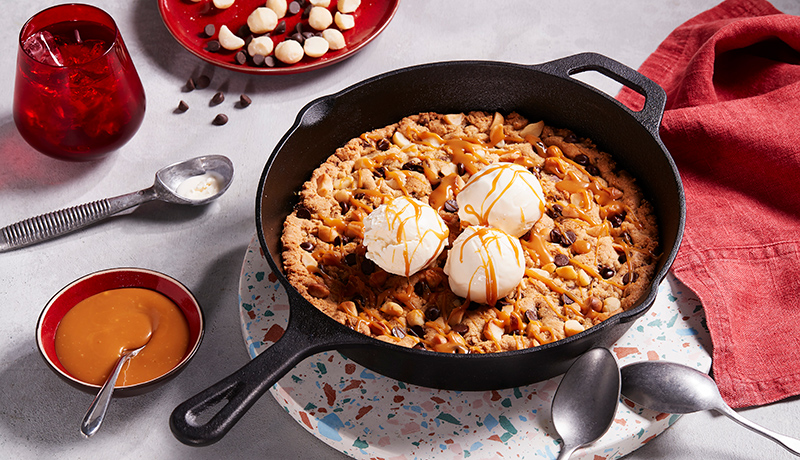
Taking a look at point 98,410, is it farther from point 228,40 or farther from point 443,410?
point 228,40

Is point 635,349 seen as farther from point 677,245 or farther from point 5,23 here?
point 5,23

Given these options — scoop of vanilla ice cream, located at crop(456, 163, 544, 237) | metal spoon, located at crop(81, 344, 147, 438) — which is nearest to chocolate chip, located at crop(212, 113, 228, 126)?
scoop of vanilla ice cream, located at crop(456, 163, 544, 237)

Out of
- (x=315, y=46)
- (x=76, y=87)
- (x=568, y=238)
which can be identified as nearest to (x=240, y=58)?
(x=315, y=46)

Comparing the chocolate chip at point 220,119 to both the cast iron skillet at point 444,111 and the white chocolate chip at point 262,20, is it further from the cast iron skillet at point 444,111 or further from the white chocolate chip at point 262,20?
the cast iron skillet at point 444,111

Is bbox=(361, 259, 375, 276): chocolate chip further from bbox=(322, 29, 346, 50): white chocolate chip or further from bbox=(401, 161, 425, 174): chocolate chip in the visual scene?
bbox=(322, 29, 346, 50): white chocolate chip

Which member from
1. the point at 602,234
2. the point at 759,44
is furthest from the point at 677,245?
the point at 759,44

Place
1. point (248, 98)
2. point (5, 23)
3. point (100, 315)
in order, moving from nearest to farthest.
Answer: point (100, 315) < point (248, 98) < point (5, 23)

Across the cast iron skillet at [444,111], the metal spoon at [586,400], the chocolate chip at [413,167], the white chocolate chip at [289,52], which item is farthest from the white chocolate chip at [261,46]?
the metal spoon at [586,400]
